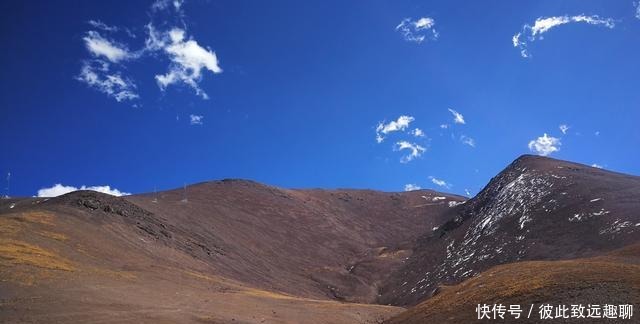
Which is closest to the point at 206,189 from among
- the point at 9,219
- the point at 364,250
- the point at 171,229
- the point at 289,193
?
the point at 289,193

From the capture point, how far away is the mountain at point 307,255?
32062mm

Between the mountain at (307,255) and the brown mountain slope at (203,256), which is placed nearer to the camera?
the mountain at (307,255)

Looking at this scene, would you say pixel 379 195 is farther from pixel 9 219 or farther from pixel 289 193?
pixel 9 219

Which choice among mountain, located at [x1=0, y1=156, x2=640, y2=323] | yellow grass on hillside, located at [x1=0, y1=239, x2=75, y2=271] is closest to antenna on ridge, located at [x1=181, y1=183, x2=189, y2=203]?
mountain, located at [x1=0, y1=156, x2=640, y2=323]

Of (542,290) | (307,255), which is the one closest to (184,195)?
(307,255)

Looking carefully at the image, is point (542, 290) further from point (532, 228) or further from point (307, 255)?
point (307, 255)

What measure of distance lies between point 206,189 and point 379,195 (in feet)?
210

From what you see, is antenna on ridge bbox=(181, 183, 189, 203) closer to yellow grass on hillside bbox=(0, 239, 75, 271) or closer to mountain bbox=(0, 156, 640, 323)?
mountain bbox=(0, 156, 640, 323)

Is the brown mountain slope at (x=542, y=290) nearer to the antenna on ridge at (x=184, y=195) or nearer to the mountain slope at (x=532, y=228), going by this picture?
the mountain slope at (x=532, y=228)

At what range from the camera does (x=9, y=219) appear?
5384cm

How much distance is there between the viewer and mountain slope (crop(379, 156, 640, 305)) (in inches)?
2349

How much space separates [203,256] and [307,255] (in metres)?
37.2

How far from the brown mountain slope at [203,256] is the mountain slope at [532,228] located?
43.0 feet

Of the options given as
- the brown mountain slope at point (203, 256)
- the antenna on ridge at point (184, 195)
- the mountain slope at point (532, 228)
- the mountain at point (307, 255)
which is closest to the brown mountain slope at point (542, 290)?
the mountain at point (307, 255)
